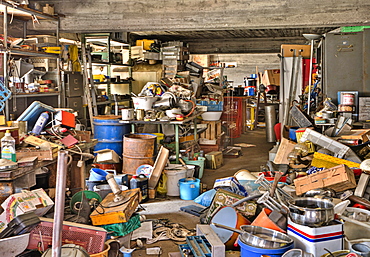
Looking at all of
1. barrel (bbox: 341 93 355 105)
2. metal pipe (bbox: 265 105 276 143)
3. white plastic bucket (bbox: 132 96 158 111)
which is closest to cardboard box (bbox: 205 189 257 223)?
white plastic bucket (bbox: 132 96 158 111)

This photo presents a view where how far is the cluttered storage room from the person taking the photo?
2873 millimetres

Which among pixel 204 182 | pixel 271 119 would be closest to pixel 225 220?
pixel 204 182

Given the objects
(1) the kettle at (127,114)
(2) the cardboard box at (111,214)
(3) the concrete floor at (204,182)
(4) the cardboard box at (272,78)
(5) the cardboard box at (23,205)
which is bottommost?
(3) the concrete floor at (204,182)

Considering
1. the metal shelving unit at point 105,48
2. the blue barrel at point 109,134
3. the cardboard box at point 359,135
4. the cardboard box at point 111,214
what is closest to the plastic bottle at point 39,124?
the cardboard box at point 111,214

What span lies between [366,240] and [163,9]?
5.04 metres

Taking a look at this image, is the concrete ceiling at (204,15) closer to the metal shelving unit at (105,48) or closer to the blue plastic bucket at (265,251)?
the metal shelving unit at (105,48)

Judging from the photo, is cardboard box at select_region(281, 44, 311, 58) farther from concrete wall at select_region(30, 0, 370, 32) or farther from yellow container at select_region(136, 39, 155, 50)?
yellow container at select_region(136, 39, 155, 50)

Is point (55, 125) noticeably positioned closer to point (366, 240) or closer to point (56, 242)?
point (56, 242)

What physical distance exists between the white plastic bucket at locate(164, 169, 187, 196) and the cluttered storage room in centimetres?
1

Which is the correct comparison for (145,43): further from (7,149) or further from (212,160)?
(7,149)

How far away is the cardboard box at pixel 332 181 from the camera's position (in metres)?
3.82

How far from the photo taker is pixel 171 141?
6.57m

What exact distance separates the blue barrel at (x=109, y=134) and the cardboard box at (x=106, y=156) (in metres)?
0.33

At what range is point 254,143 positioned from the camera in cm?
939
